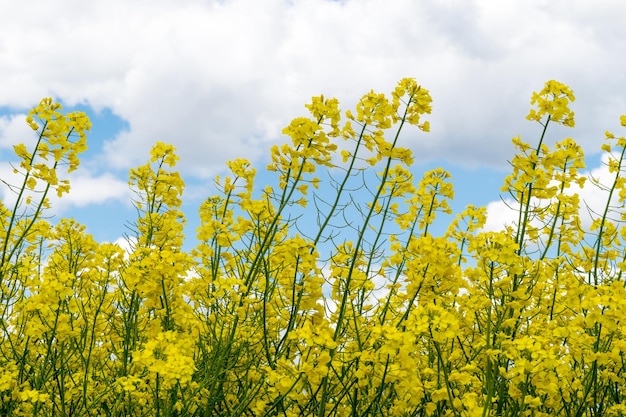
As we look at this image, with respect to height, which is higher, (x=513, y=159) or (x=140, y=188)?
(x=513, y=159)

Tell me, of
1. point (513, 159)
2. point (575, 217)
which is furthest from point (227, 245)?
point (575, 217)

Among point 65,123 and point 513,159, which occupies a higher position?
point 513,159

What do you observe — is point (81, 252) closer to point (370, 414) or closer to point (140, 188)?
point (140, 188)

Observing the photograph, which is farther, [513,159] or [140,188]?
[140,188]

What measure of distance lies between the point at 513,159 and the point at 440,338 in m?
1.62

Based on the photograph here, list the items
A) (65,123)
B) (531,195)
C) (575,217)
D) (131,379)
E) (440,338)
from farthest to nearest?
(575,217)
(65,123)
(531,195)
(131,379)
(440,338)


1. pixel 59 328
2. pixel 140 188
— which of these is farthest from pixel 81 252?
pixel 59 328

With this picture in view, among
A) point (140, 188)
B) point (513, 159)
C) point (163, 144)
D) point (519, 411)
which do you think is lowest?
point (519, 411)

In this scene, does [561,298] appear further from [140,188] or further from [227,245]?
[140,188]

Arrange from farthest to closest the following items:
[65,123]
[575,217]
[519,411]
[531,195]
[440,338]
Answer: [575,217] < [65,123] < [531,195] < [519,411] < [440,338]

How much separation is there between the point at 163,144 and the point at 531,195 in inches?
100

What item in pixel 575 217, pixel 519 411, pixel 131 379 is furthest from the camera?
pixel 575 217

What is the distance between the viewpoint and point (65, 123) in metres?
4.87

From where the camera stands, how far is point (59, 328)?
4.34 m
